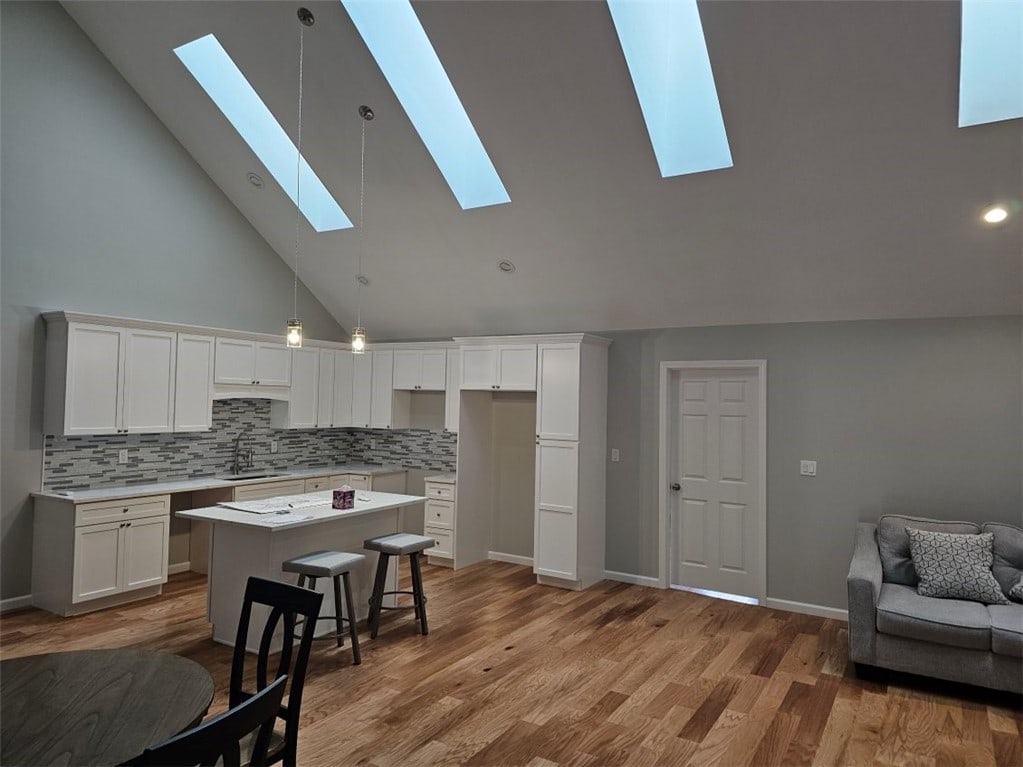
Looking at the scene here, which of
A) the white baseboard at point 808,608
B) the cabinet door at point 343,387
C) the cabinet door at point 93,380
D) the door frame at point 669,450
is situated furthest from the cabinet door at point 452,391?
the white baseboard at point 808,608

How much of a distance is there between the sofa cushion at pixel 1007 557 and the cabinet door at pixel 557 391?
3.00m

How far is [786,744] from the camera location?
3.20 meters

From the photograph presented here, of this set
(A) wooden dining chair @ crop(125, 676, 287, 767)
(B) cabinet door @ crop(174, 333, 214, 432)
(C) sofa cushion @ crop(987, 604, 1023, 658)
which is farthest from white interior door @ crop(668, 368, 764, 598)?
(A) wooden dining chair @ crop(125, 676, 287, 767)

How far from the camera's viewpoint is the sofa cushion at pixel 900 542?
14.3ft

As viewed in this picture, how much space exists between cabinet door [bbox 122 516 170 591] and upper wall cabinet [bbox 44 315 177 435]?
75 cm

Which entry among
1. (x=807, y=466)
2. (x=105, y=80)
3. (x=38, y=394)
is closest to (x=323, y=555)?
(x=38, y=394)

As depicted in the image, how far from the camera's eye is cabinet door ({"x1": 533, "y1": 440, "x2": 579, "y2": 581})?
18.8ft

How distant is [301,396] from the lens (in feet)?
A: 22.1

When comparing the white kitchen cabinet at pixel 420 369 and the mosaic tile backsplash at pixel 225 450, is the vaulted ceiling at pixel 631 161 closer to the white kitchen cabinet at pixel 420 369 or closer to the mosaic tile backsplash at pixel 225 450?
the white kitchen cabinet at pixel 420 369

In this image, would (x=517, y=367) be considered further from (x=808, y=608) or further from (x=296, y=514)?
(x=808, y=608)

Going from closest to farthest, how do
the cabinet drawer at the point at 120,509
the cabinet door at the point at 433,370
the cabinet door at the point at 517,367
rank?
the cabinet drawer at the point at 120,509 < the cabinet door at the point at 517,367 < the cabinet door at the point at 433,370

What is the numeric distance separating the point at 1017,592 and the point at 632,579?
2.85 metres

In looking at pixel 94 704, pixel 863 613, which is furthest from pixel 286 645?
pixel 863 613

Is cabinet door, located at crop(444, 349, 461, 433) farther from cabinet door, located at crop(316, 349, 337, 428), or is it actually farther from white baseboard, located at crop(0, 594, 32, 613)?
white baseboard, located at crop(0, 594, 32, 613)
